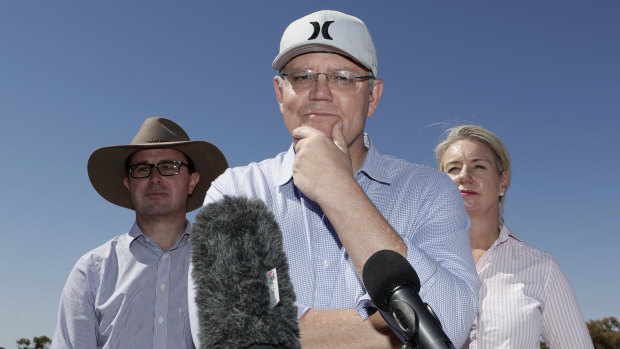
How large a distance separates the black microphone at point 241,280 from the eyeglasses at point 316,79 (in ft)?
4.40

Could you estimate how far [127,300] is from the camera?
566 cm

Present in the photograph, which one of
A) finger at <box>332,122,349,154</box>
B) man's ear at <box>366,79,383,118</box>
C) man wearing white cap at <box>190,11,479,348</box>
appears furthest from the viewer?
man's ear at <box>366,79,383,118</box>

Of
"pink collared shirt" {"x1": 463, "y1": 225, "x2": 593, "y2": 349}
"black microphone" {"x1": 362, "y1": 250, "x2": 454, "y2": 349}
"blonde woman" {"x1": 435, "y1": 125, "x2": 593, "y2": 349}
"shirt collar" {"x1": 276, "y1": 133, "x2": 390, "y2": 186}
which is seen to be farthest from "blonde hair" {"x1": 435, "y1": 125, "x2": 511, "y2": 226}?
"black microphone" {"x1": 362, "y1": 250, "x2": 454, "y2": 349}

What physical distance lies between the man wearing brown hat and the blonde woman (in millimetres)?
2733

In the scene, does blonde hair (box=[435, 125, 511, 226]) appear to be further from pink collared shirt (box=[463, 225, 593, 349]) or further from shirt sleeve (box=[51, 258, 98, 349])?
shirt sleeve (box=[51, 258, 98, 349])

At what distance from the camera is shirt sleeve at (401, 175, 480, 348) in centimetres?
243

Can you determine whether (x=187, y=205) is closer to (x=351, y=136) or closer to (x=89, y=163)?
(x=89, y=163)

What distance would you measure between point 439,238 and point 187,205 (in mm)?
4667

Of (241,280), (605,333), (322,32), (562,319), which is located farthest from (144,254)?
(605,333)

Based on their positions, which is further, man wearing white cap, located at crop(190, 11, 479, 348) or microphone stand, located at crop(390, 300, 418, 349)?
man wearing white cap, located at crop(190, 11, 479, 348)

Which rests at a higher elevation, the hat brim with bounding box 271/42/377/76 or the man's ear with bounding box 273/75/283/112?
the hat brim with bounding box 271/42/377/76

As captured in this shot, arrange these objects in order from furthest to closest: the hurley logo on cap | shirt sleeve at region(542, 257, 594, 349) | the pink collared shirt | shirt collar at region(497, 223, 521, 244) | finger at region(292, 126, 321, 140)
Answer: shirt collar at region(497, 223, 521, 244) → shirt sleeve at region(542, 257, 594, 349) → the pink collared shirt → the hurley logo on cap → finger at region(292, 126, 321, 140)

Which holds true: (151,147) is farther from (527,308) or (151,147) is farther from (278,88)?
(527,308)

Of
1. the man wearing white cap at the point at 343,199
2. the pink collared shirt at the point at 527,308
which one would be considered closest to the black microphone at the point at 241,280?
the man wearing white cap at the point at 343,199
